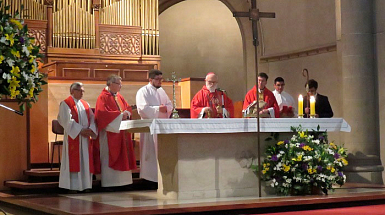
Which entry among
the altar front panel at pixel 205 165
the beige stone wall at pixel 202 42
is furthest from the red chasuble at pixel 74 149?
the beige stone wall at pixel 202 42

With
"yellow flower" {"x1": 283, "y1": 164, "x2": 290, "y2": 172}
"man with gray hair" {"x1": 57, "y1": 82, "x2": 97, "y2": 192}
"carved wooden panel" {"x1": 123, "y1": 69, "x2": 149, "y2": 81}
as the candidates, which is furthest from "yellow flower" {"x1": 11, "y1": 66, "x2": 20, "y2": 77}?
"carved wooden panel" {"x1": 123, "y1": 69, "x2": 149, "y2": 81}

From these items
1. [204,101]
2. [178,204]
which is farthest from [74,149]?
[178,204]

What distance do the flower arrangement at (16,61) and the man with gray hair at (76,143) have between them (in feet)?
15.0

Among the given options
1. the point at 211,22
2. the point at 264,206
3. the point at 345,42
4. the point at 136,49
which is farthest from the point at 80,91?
the point at 211,22

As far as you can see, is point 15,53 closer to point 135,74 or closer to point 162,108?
point 162,108

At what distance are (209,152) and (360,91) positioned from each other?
11.4ft

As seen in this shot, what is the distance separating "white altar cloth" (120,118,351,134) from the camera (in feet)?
24.4

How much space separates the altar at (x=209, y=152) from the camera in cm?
766

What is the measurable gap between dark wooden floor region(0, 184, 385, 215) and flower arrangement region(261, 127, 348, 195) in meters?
0.24

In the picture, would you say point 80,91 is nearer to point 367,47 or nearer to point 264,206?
point 264,206

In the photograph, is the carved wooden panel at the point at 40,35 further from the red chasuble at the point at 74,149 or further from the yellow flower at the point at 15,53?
the yellow flower at the point at 15,53

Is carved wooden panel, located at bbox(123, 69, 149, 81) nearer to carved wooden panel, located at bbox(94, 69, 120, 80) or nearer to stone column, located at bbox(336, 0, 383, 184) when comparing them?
carved wooden panel, located at bbox(94, 69, 120, 80)

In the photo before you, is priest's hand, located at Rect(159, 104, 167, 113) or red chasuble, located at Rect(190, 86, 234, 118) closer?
red chasuble, located at Rect(190, 86, 234, 118)

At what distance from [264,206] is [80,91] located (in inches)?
139
